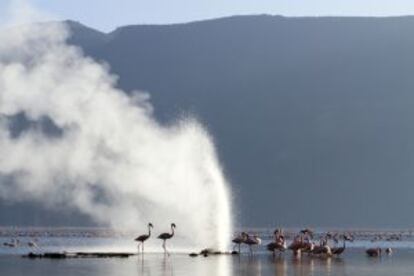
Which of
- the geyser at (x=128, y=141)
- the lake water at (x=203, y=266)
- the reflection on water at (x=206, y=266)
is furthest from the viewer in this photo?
the geyser at (x=128, y=141)

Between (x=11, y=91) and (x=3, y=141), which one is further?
(x=3, y=141)

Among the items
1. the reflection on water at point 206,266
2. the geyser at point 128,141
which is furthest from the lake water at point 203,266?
the geyser at point 128,141

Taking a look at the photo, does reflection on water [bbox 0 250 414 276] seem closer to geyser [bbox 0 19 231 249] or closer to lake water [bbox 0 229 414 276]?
lake water [bbox 0 229 414 276]

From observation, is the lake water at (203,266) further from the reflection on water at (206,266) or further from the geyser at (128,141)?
the geyser at (128,141)

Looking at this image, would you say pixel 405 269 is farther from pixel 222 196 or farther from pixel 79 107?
pixel 79 107

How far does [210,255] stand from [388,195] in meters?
140

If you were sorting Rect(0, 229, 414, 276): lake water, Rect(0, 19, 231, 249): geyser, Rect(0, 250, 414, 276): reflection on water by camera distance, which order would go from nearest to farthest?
1. Rect(0, 250, 414, 276): reflection on water
2. Rect(0, 229, 414, 276): lake water
3. Rect(0, 19, 231, 249): geyser

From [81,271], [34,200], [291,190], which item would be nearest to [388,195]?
[291,190]

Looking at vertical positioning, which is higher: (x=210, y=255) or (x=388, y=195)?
(x=388, y=195)

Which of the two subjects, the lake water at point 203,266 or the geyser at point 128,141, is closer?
the lake water at point 203,266

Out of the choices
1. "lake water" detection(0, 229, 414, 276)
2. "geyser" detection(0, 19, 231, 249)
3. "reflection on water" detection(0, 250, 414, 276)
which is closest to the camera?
"reflection on water" detection(0, 250, 414, 276)

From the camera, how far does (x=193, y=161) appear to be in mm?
67312

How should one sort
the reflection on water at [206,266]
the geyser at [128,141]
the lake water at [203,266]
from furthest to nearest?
the geyser at [128,141] < the lake water at [203,266] < the reflection on water at [206,266]

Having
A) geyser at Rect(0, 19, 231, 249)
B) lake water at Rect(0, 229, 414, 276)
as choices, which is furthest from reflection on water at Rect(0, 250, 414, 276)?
geyser at Rect(0, 19, 231, 249)
